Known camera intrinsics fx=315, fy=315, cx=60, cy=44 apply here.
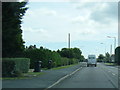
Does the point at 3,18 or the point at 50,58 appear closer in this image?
the point at 3,18

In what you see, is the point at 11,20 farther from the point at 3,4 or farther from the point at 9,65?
the point at 9,65

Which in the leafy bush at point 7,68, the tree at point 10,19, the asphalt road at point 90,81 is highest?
the tree at point 10,19

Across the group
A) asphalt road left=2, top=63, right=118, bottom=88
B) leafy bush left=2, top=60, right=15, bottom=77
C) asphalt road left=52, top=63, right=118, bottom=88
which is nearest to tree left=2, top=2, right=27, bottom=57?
leafy bush left=2, top=60, right=15, bottom=77

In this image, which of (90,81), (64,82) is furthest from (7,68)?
(90,81)

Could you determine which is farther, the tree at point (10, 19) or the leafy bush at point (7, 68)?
the tree at point (10, 19)

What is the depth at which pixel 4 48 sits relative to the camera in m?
32.0

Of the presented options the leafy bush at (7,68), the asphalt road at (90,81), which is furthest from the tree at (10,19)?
the asphalt road at (90,81)

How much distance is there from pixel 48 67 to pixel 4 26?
17.8 m

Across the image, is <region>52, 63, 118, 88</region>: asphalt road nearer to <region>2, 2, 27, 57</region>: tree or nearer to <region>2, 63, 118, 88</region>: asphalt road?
<region>2, 63, 118, 88</region>: asphalt road

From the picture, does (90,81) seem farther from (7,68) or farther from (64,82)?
(7,68)

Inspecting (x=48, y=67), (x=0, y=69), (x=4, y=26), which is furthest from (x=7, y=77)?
(x=48, y=67)

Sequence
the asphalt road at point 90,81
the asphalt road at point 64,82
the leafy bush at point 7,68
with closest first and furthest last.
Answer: the asphalt road at point 64,82 → the asphalt road at point 90,81 → the leafy bush at point 7,68

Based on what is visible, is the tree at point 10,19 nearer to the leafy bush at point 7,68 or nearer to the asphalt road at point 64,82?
the leafy bush at point 7,68

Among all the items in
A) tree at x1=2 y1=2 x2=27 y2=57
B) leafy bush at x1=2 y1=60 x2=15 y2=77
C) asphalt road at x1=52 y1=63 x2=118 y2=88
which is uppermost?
tree at x1=2 y1=2 x2=27 y2=57
